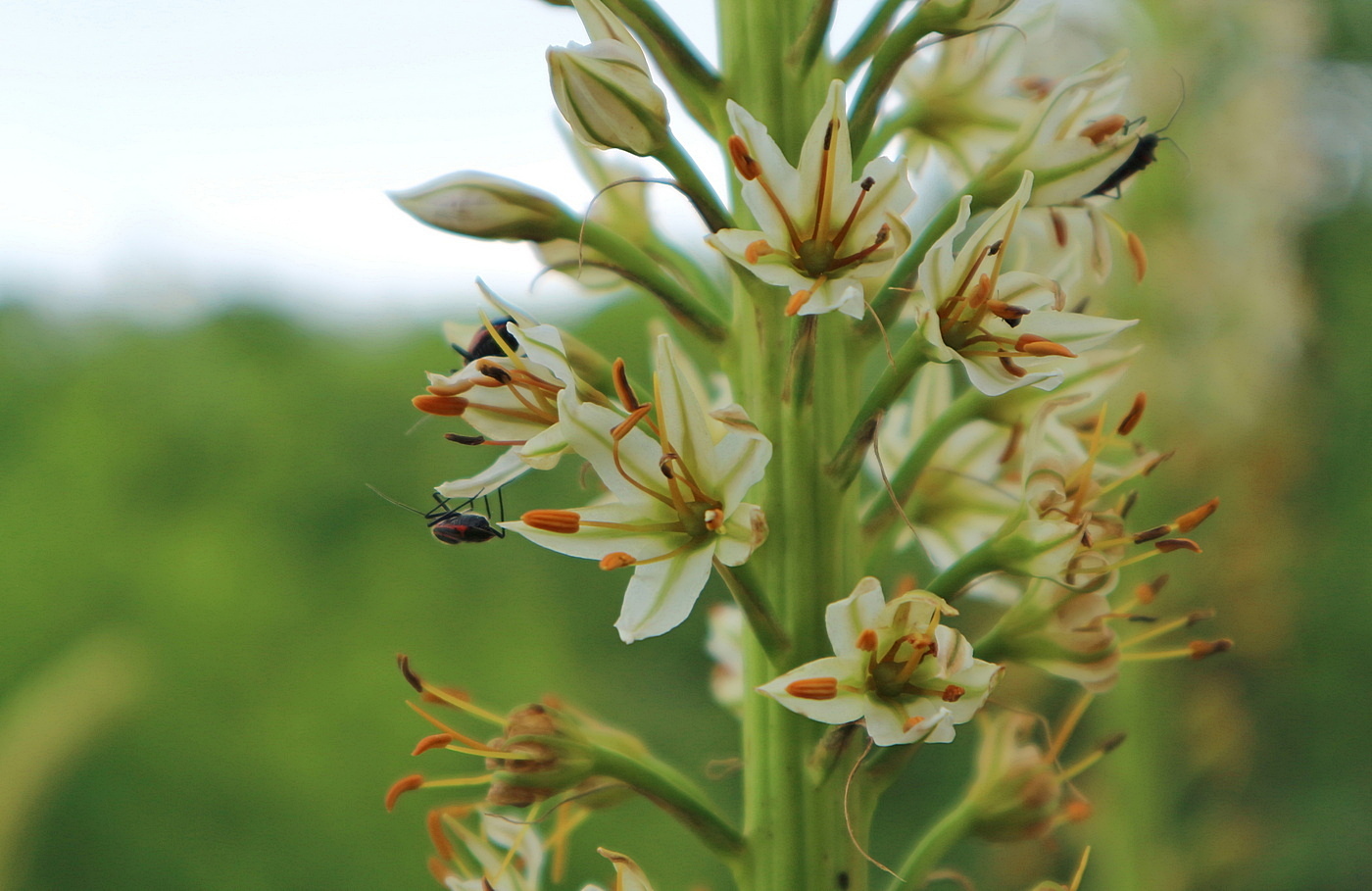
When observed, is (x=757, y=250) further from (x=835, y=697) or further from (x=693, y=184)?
(x=835, y=697)

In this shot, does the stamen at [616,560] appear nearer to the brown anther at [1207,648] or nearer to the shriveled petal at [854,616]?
the shriveled petal at [854,616]

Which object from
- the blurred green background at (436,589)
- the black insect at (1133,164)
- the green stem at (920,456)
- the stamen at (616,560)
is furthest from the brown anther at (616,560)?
the blurred green background at (436,589)

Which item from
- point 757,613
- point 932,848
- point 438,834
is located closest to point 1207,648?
point 932,848

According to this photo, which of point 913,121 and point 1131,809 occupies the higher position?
point 913,121

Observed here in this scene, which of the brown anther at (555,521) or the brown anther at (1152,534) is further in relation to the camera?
the brown anther at (1152,534)

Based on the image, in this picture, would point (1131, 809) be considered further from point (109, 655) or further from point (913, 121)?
point (109, 655)

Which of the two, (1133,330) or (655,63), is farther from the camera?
(1133,330)

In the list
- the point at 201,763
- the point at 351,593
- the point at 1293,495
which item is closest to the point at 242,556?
the point at 351,593
